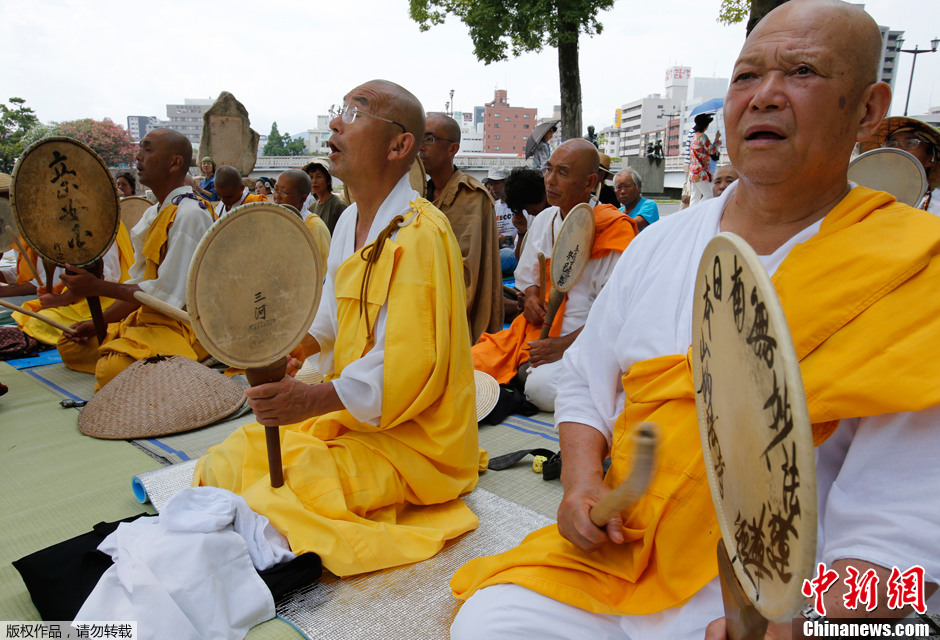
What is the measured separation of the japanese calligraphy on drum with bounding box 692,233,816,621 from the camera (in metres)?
0.72

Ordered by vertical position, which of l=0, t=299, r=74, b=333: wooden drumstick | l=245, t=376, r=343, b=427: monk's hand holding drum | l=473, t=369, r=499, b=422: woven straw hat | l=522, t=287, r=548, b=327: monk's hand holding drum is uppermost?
l=245, t=376, r=343, b=427: monk's hand holding drum

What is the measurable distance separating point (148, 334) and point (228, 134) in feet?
24.4

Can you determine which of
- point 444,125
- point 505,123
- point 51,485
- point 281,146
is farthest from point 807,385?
point 505,123

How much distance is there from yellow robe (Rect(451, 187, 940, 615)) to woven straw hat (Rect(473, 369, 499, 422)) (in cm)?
215

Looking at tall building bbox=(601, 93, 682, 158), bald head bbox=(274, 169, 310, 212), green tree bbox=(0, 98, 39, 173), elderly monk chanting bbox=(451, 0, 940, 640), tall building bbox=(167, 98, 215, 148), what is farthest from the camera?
tall building bbox=(167, 98, 215, 148)

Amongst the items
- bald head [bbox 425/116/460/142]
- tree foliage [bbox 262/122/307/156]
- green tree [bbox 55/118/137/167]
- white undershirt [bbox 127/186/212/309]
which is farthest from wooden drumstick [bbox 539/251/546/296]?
tree foliage [bbox 262/122/307/156]

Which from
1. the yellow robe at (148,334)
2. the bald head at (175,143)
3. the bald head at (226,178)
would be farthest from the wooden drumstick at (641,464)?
the bald head at (226,178)

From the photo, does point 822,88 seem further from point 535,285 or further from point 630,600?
point 535,285

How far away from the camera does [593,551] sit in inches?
55.7

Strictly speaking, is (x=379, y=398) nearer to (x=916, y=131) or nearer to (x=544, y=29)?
(x=916, y=131)

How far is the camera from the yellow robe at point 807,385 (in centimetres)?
107

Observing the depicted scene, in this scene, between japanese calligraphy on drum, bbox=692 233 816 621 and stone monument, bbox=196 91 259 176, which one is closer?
japanese calligraphy on drum, bbox=692 233 816 621

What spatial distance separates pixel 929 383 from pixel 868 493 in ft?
0.75

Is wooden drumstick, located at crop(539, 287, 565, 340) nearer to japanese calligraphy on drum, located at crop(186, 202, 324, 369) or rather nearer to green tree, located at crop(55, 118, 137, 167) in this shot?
japanese calligraphy on drum, located at crop(186, 202, 324, 369)
